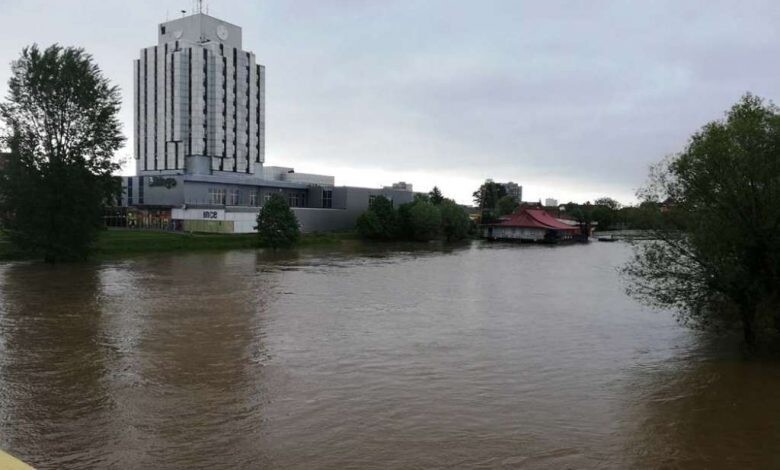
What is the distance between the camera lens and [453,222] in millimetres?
96375

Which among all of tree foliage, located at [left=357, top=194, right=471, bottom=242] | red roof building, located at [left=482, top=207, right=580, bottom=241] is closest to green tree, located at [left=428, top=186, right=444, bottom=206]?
red roof building, located at [left=482, top=207, right=580, bottom=241]

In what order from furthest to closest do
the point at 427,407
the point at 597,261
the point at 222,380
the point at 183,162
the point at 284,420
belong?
the point at 183,162 < the point at 597,261 < the point at 222,380 < the point at 427,407 < the point at 284,420

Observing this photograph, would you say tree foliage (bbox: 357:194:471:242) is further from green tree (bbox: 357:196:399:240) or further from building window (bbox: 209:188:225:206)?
building window (bbox: 209:188:225:206)

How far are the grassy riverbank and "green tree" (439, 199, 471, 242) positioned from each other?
22.7 metres

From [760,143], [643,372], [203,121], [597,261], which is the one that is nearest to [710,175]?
[760,143]

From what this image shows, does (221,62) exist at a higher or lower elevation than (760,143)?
higher

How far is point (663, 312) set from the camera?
2711 cm

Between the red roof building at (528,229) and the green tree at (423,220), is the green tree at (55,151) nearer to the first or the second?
the green tree at (423,220)

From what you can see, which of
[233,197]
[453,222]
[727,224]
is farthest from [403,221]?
[727,224]

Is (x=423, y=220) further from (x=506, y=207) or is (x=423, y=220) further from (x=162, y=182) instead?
(x=506, y=207)

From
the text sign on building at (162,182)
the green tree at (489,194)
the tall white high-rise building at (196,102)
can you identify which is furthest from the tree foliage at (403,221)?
the green tree at (489,194)

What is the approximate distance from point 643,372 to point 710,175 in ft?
21.1

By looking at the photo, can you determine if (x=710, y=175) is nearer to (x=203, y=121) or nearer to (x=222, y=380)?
(x=222, y=380)

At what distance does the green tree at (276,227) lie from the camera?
6831 cm
